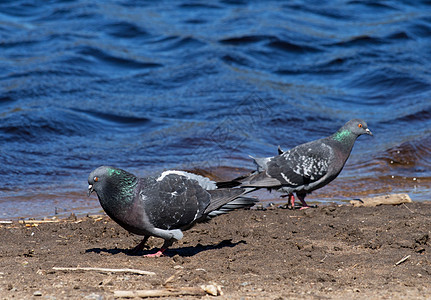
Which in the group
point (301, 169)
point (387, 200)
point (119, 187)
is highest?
point (119, 187)

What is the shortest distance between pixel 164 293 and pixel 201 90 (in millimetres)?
10517

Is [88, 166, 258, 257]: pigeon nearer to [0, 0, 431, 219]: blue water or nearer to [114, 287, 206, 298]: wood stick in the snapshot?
[114, 287, 206, 298]: wood stick

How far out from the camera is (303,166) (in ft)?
25.1

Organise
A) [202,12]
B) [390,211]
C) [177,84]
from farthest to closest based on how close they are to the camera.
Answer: [202,12] < [177,84] < [390,211]

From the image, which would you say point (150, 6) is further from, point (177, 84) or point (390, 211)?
point (390, 211)

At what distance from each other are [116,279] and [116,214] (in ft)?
2.65

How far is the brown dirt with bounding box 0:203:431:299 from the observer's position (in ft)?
14.1

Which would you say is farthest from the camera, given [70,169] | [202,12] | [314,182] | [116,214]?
[202,12]

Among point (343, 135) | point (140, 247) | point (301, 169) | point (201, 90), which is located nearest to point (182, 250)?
point (140, 247)

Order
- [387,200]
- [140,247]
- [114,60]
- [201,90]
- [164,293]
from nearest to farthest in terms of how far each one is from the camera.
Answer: [164,293]
[140,247]
[387,200]
[201,90]
[114,60]

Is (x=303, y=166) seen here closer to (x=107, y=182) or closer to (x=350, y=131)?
(x=350, y=131)

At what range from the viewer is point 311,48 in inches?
731

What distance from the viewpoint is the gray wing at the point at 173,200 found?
17.4ft

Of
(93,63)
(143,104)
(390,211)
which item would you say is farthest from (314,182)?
(93,63)
